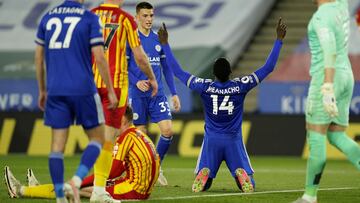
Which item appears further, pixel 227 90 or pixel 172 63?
pixel 172 63

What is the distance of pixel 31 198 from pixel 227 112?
269 cm

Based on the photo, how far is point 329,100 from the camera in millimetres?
8680

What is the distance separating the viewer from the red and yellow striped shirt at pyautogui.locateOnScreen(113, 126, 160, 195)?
33.1 feet

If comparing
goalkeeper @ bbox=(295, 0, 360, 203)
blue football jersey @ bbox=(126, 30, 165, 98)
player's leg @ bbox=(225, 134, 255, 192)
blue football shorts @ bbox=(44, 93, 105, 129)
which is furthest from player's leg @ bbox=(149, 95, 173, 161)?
blue football shorts @ bbox=(44, 93, 105, 129)

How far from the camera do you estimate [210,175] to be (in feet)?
38.0

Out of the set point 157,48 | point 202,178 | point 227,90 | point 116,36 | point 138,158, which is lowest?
point 202,178

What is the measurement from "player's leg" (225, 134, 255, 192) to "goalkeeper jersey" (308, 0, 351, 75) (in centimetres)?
262

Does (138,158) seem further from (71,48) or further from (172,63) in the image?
(172,63)

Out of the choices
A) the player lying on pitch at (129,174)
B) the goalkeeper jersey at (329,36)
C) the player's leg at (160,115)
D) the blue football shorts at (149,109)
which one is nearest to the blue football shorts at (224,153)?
the player's leg at (160,115)

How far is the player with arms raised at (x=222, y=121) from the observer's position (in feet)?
37.9

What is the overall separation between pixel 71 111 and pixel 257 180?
5.27 metres

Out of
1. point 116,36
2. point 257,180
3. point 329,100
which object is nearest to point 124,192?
point 116,36

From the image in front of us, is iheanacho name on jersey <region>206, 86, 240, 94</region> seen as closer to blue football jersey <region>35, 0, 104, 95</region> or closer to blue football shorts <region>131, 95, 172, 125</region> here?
blue football shorts <region>131, 95, 172, 125</region>

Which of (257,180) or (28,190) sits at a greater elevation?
(28,190)
